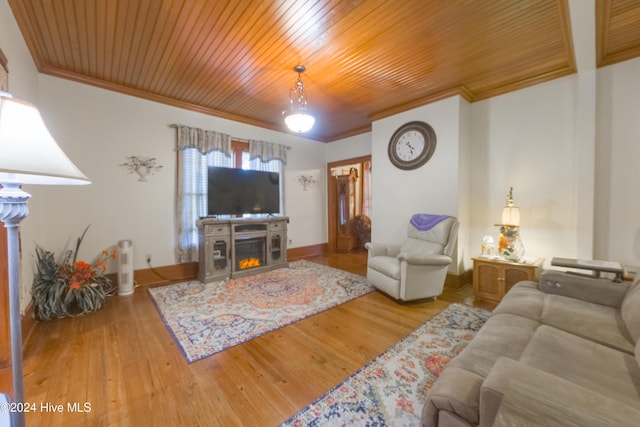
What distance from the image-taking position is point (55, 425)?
1.31 m

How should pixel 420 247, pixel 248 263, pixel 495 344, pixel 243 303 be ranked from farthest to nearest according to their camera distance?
pixel 248 263
pixel 420 247
pixel 243 303
pixel 495 344

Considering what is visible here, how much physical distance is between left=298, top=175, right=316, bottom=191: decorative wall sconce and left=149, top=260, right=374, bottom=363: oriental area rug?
77.5 inches

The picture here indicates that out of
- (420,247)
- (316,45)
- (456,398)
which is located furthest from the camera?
(420,247)

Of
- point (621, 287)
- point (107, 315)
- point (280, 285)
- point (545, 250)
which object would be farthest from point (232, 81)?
point (545, 250)

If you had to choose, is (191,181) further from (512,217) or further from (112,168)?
(512,217)

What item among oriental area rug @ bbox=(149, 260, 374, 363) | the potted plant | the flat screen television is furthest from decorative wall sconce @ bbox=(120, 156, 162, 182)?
oriental area rug @ bbox=(149, 260, 374, 363)

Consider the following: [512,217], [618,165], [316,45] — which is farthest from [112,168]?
[618,165]

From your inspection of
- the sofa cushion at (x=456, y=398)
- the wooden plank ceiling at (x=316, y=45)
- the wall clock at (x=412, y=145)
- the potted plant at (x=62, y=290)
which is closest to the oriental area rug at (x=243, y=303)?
Answer: the potted plant at (x=62, y=290)

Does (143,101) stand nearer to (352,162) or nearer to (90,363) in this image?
(90,363)

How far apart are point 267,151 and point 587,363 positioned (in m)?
4.56

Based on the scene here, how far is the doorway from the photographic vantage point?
579 centimetres

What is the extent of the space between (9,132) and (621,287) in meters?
3.13

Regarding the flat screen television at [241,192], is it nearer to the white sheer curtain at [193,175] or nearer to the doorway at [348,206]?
the white sheer curtain at [193,175]

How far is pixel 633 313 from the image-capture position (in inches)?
50.6
